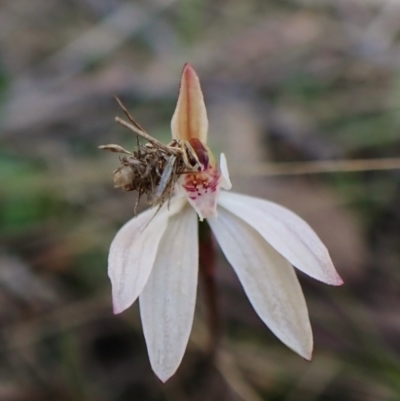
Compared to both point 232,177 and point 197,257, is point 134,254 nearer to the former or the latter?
point 197,257

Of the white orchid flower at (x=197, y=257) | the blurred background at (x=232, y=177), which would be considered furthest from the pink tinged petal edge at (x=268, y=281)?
the blurred background at (x=232, y=177)

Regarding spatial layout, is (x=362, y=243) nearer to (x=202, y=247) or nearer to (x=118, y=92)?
(x=202, y=247)

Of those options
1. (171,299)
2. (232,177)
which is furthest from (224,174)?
(232,177)

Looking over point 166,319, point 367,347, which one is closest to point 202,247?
point 166,319

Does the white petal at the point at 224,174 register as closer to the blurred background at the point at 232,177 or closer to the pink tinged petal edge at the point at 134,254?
the pink tinged petal edge at the point at 134,254

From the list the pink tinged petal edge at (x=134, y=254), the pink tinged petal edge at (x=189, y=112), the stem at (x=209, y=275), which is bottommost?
the stem at (x=209, y=275)

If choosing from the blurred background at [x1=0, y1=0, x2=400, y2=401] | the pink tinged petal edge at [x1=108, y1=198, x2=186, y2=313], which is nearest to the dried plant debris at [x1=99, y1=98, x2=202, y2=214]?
the pink tinged petal edge at [x1=108, y1=198, x2=186, y2=313]
